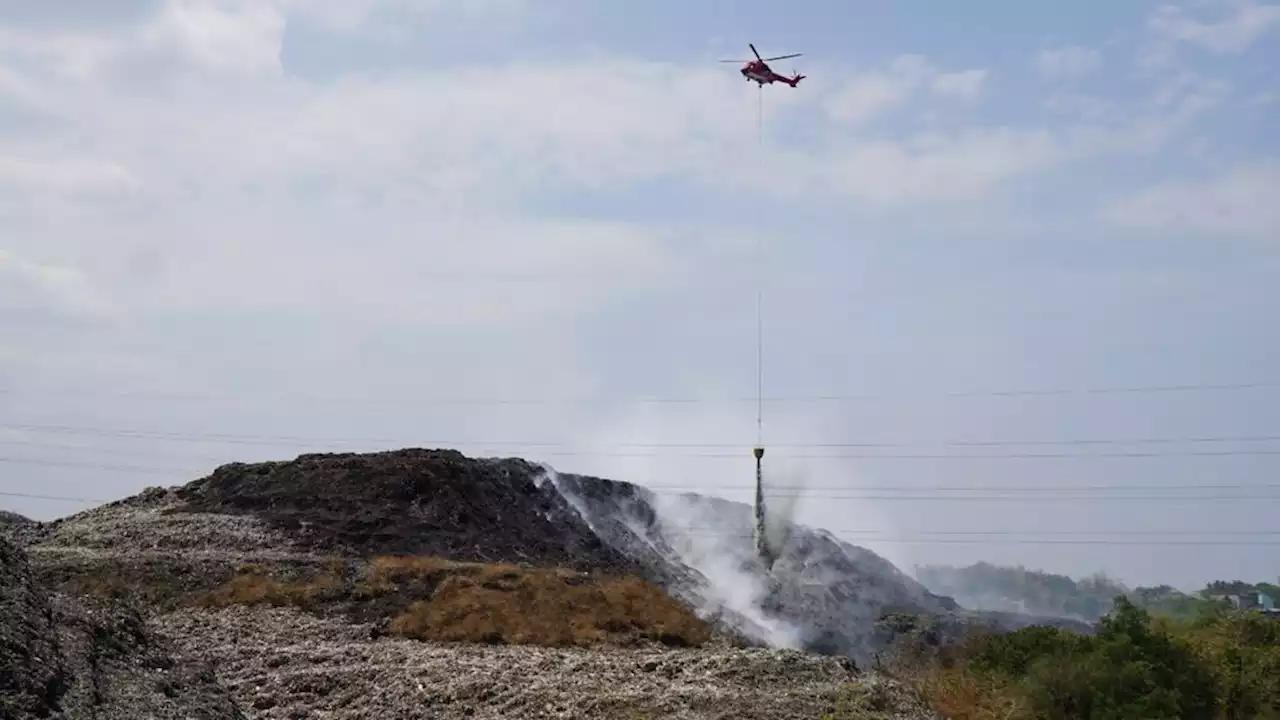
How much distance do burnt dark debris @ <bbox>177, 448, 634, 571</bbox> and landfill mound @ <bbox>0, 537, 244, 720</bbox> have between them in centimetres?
2586

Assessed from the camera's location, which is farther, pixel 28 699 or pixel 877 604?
pixel 877 604

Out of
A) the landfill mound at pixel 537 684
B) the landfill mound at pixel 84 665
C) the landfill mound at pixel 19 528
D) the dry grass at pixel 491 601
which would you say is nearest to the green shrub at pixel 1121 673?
the landfill mound at pixel 537 684

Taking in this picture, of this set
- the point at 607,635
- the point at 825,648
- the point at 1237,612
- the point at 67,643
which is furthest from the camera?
the point at 825,648

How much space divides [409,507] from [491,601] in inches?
668

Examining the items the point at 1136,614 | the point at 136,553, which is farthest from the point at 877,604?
the point at 136,553

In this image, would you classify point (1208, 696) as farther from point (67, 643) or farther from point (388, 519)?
point (388, 519)

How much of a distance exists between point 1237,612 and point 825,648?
1433 cm

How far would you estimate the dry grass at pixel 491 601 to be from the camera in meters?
33.3

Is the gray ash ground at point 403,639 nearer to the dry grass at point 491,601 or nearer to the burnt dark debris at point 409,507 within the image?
the burnt dark debris at point 409,507

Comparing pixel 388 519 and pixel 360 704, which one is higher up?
pixel 388 519

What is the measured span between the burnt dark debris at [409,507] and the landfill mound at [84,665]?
25861 millimetres

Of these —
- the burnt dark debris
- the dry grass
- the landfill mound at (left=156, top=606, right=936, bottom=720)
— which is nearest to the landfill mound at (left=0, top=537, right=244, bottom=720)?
the landfill mound at (left=156, top=606, right=936, bottom=720)

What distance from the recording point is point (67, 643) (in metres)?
18.7

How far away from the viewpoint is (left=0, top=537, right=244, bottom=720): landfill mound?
637 inches
